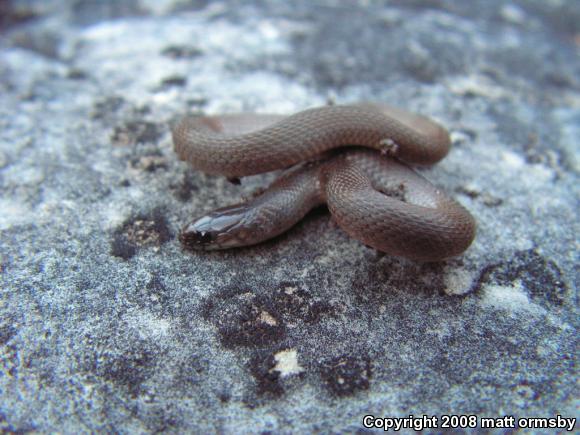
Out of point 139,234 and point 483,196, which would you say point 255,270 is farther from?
point 483,196

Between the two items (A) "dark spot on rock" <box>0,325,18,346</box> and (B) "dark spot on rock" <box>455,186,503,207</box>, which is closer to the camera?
(A) "dark spot on rock" <box>0,325,18,346</box>

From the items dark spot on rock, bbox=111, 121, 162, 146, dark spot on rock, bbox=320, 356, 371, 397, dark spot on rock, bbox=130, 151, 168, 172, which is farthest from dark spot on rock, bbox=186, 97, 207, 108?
dark spot on rock, bbox=320, 356, 371, 397

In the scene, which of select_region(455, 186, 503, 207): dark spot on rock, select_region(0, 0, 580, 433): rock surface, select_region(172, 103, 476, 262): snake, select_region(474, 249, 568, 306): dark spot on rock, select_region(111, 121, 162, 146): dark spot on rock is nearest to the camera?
select_region(0, 0, 580, 433): rock surface

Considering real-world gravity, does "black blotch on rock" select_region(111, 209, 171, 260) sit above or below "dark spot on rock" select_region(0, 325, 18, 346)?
above

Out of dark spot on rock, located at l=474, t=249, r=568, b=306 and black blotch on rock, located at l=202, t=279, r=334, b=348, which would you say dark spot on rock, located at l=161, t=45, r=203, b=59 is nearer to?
black blotch on rock, located at l=202, t=279, r=334, b=348

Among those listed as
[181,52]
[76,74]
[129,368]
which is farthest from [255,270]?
[76,74]

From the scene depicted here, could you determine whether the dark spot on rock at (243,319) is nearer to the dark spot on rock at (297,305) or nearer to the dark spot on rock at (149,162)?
the dark spot on rock at (297,305)

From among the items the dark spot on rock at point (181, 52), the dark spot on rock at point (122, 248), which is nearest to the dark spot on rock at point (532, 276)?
the dark spot on rock at point (122, 248)
